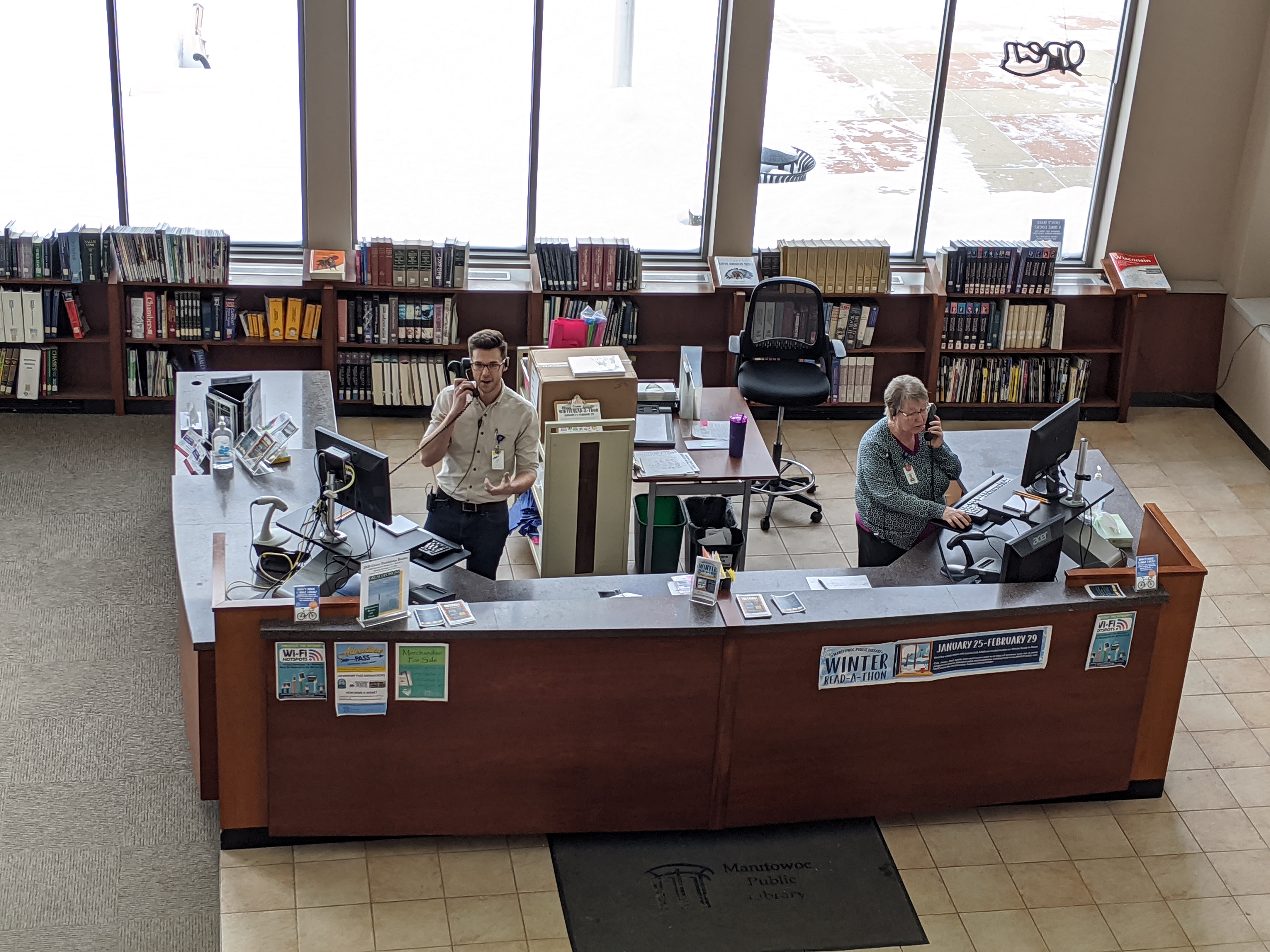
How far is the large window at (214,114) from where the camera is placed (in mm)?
8953

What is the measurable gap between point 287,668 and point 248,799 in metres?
0.64

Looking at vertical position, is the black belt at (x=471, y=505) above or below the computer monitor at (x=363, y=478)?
below

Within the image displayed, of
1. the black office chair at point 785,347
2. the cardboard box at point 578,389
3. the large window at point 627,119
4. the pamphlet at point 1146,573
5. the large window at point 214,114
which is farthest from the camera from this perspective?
the large window at point 627,119

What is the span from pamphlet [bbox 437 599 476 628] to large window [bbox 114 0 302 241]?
4.82m

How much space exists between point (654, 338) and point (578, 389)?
275 centimetres

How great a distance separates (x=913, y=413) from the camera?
6.46 meters

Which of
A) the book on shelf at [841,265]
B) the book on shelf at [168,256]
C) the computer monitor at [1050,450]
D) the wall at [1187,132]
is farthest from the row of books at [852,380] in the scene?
the book on shelf at [168,256]

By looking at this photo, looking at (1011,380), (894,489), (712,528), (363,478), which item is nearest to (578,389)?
(712,528)

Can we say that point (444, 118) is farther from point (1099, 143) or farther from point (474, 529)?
point (1099, 143)

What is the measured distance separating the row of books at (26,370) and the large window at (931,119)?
4.67 meters

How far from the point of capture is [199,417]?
7363mm

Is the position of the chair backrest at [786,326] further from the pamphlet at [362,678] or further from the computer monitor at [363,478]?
the pamphlet at [362,678]

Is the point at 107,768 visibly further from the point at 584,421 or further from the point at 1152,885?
the point at 1152,885

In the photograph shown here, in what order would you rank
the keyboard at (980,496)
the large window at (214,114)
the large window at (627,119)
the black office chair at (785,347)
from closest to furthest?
the keyboard at (980,496), the black office chair at (785,347), the large window at (214,114), the large window at (627,119)
